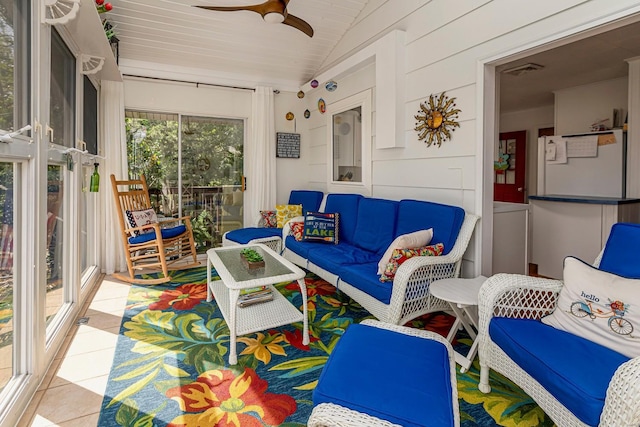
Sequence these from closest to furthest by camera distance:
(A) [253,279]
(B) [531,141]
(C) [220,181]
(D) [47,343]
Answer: (D) [47,343] → (A) [253,279] → (C) [220,181] → (B) [531,141]

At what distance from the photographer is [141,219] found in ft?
12.8

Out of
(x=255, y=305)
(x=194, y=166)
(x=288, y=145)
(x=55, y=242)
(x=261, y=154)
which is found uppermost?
(x=288, y=145)

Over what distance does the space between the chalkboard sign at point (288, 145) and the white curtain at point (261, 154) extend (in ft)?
0.42

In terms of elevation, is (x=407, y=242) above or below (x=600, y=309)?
above

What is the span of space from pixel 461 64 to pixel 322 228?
1.89 metres

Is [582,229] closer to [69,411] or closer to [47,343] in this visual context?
[69,411]

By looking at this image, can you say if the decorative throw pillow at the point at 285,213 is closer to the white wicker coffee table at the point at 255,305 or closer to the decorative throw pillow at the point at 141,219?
the decorative throw pillow at the point at 141,219

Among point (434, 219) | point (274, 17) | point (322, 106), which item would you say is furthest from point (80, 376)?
point (322, 106)

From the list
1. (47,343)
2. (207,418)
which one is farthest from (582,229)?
(47,343)

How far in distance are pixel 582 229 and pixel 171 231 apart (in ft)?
14.3

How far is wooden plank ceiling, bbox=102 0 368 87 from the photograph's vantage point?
3650 mm

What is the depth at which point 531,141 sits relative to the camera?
248 inches

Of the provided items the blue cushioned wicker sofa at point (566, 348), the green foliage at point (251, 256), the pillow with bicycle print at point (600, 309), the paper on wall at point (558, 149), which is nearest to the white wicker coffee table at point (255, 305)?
the green foliage at point (251, 256)

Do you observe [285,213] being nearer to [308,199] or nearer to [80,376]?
[308,199]
